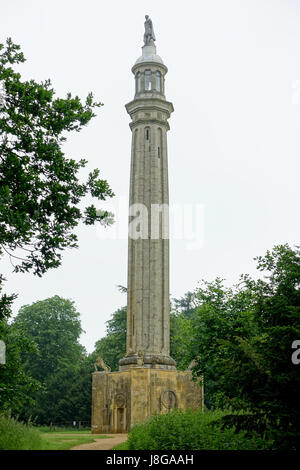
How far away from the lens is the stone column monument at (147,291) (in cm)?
3653

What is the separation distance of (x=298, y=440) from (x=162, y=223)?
32.0 m

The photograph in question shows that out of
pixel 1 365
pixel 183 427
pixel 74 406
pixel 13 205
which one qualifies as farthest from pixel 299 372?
pixel 74 406

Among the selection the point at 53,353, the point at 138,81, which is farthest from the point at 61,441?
the point at 53,353

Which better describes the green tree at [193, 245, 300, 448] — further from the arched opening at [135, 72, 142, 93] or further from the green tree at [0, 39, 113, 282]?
the arched opening at [135, 72, 142, 93]

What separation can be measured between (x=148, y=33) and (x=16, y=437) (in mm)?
43361

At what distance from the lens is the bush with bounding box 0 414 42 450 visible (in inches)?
564

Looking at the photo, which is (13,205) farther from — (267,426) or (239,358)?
(267,426)

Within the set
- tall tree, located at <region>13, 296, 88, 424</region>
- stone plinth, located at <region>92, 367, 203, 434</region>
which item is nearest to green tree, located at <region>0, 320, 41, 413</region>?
stone plinth, located at <region>92, 367, 203, 434</region>

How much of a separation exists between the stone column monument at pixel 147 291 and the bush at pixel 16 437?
20.0 m

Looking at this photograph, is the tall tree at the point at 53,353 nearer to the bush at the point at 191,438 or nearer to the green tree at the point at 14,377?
the green tree at the point at 14,377

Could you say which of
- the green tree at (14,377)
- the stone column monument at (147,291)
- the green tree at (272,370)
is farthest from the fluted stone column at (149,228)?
the green tree at (272,370)

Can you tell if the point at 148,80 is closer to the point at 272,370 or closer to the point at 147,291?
the point at 147,291

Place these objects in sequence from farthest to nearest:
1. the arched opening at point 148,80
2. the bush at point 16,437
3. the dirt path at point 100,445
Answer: the arched opening at point 148,80 → the dirt path at point 100,445 → the bush at point 16,437

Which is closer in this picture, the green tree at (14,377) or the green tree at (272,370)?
the green tree at (272,370)
